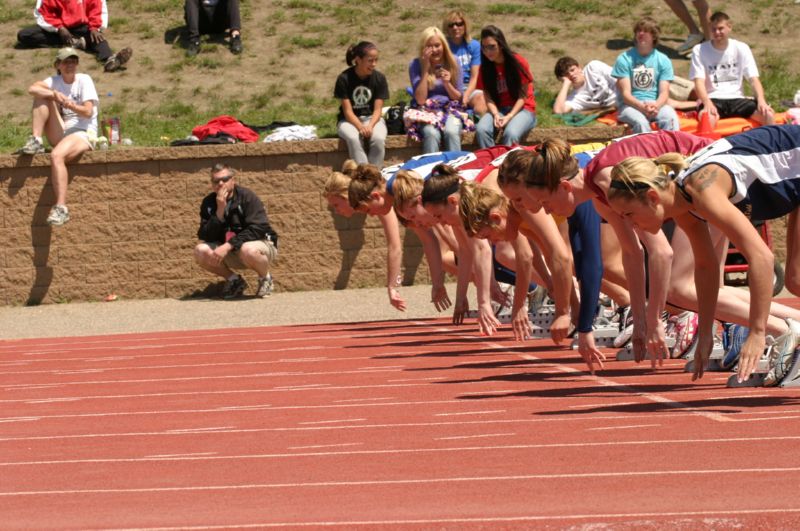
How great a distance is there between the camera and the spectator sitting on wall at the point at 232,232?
1423 centimetres

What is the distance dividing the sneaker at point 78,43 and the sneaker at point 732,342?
12.6 meters

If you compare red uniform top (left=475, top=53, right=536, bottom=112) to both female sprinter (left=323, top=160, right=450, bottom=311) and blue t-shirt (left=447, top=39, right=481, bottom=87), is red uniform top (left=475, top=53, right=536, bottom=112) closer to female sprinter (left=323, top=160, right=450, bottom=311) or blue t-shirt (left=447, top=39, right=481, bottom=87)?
blue t-shirt (left=447, top=39, right=481, bottom=87)

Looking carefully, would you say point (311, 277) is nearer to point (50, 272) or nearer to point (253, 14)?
point (50, 272)

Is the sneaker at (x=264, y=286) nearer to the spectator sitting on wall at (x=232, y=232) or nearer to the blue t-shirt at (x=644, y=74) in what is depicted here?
the spectator sitting on wall at (x=232, y=232)

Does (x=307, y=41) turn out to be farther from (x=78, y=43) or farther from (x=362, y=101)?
(x=362, y=101)

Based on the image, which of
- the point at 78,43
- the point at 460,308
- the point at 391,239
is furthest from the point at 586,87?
the point at 78,43

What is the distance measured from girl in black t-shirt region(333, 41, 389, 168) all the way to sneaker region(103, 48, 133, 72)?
18.4 feet

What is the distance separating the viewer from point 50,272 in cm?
1498

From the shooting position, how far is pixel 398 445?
5898 mm

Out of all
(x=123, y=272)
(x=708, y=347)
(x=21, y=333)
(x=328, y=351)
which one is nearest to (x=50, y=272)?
(x=123, y=272)

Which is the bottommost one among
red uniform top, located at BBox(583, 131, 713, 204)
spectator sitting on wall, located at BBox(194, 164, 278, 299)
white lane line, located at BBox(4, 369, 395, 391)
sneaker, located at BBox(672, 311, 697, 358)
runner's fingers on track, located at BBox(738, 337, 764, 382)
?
spectator sitting on wall, located at BBox(194, 164, 278, 299)

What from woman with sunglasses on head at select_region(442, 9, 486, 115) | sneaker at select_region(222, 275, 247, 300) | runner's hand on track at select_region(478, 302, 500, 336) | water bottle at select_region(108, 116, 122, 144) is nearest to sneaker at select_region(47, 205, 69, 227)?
water bottle at select_region(108, 116, 122, 144)

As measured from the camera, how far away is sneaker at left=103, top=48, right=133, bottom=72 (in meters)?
19.0

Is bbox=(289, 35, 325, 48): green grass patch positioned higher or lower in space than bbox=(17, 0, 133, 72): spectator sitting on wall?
lower
